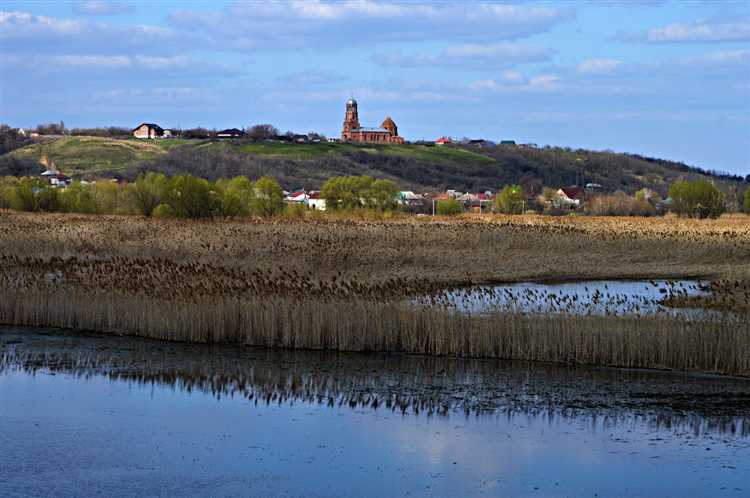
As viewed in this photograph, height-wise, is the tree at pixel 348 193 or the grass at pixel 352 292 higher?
the tree at pixel 348 193

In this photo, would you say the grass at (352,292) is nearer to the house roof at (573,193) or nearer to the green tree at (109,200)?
the green tree at (109,200)

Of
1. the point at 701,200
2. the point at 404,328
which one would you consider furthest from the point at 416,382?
the point at 701,200

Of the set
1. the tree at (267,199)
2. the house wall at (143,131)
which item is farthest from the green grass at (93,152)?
the tree at (267,199)

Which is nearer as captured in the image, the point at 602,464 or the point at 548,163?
the point at 602,464

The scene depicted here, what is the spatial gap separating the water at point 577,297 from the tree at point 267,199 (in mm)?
28403

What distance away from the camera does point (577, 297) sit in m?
20.0

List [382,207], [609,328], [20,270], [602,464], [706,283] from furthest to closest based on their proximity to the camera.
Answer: [382,207] < [706,283] < [20,270] < [609,328] < [602,464]

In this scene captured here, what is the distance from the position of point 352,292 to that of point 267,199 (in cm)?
3736

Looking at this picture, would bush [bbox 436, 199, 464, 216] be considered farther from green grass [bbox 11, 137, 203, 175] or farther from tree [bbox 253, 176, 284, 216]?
green grass [bbox 11, 137, 203, 175]

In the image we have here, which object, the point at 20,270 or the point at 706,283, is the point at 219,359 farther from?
the point at 706,283

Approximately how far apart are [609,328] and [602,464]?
16.4ft

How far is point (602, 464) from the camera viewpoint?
36.6 feet

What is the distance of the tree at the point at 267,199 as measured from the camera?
54.6 metres

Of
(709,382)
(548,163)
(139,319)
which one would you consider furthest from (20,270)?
(548,163)
